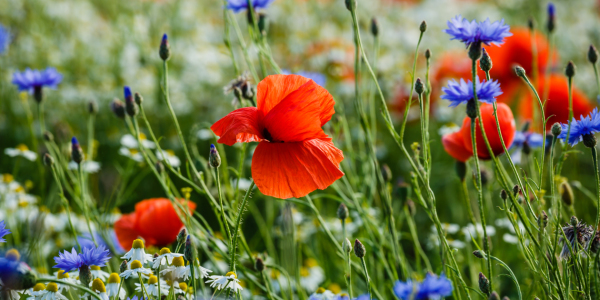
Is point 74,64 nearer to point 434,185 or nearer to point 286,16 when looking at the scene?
point 286,16

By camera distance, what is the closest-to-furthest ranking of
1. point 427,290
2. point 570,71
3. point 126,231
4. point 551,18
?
point 427,290, point 570,71, point 126,231, point 551,18

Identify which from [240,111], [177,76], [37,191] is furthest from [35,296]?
[177,76]

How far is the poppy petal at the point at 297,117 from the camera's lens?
71 cm

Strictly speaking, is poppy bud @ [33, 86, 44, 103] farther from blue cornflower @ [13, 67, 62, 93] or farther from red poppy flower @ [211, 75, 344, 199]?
red poppy flower @ [211, 75, 344, 199]

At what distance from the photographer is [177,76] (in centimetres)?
253

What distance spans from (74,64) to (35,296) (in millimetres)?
2032

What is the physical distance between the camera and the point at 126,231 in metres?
1.03

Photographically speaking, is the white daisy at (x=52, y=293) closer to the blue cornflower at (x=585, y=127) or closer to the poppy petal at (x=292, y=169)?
the poppy petal at (x=292, y=169)

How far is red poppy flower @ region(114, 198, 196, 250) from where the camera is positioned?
0.98 m

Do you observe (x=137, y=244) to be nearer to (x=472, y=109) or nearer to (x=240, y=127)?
(x=240, y=127)

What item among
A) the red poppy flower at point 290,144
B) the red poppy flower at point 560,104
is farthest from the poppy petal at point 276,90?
the red poppy flower at point 560,104

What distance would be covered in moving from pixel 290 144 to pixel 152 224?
38cm

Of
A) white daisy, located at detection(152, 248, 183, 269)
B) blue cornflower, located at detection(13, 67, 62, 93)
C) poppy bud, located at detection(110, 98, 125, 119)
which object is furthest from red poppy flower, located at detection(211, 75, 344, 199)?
blue cornflower, located at detection(13, 67, 62, 93)

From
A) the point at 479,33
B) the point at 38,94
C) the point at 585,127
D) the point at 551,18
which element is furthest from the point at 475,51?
the point at 38,94
